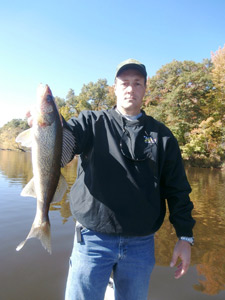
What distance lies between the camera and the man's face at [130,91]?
2176 mm

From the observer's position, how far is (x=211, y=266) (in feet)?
14.0

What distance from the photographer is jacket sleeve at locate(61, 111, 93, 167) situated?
184 centimetres

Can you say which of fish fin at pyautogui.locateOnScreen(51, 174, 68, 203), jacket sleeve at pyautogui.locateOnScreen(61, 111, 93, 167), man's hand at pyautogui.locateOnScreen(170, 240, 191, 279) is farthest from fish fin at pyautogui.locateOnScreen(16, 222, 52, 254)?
man's hand at pyautogui.locateOnScreen(170, 240, 191, 279)

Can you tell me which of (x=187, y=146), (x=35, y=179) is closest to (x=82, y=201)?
(x=35, y=179)

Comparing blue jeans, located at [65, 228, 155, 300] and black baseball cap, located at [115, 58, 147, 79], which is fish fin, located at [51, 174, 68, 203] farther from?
black baseball cap, located at [115, 58, 147, 79]

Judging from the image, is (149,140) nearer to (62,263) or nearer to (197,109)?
(62,263)

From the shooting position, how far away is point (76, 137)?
1.92 meters

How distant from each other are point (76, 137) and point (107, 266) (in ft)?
3.94

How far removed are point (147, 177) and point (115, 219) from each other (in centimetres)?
48

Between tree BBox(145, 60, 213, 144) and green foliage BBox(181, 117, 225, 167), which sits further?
tree BBox(145, 60, 213, 144)

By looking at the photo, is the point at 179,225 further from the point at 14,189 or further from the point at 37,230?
the point at 14,189

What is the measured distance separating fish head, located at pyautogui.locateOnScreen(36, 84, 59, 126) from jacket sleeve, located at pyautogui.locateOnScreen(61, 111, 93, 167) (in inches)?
5.6

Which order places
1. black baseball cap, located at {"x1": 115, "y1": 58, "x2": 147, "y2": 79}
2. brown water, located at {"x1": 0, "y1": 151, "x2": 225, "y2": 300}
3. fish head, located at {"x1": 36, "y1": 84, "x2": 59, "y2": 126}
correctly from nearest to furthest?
1. fish head, located at {"x1": 36, "y1": 84, "x2": 59, "y2": 126}
2. black baseball cap, located at {"x1": 115, "y1": 58, "x2": 147, "y2": 79}
3. brown water, located at {"x1": 0, "y1": 151, "x2": 225, "y2": 300}

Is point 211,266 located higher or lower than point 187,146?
lower
